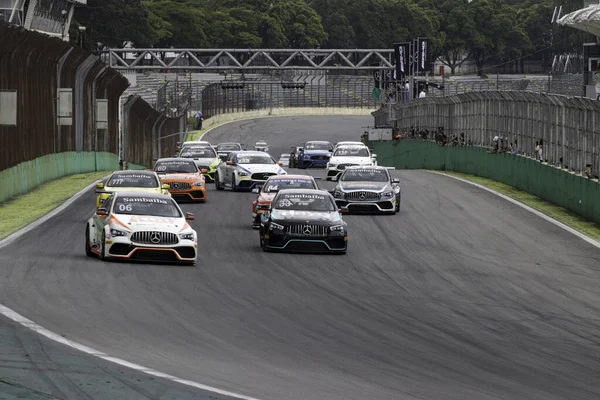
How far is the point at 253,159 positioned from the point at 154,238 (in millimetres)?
18520

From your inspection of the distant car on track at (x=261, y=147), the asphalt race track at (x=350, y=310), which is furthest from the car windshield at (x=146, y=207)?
the distant car on track at (x=261, y=147)

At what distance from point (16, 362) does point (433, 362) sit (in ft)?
14.8

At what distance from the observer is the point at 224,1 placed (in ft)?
560

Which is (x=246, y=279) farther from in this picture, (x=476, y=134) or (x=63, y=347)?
(x=476, y=134)

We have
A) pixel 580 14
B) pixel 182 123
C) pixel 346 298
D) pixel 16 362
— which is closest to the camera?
pixel 16 362

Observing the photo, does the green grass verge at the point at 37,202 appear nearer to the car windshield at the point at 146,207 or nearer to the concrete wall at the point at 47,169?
the concrete wall at the point at 47,169

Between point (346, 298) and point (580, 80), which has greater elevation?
point (580, 80)

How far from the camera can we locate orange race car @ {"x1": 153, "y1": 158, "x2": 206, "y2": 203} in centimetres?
3509

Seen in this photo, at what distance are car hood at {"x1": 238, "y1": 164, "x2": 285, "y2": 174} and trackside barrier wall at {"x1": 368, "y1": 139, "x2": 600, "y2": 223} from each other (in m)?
7.80

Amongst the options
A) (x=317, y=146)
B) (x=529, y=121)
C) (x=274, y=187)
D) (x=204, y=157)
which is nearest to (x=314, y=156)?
(x=317, y=146)

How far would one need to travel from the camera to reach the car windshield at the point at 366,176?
33.3 metres

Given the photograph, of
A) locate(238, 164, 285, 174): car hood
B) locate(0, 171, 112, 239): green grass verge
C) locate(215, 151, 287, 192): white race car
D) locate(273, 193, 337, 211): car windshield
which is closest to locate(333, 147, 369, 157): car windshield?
locate(215, 151, 287, 192): white race car

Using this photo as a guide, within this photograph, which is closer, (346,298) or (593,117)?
(346,298)

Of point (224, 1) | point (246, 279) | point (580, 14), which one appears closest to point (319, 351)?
point (246, 279)
